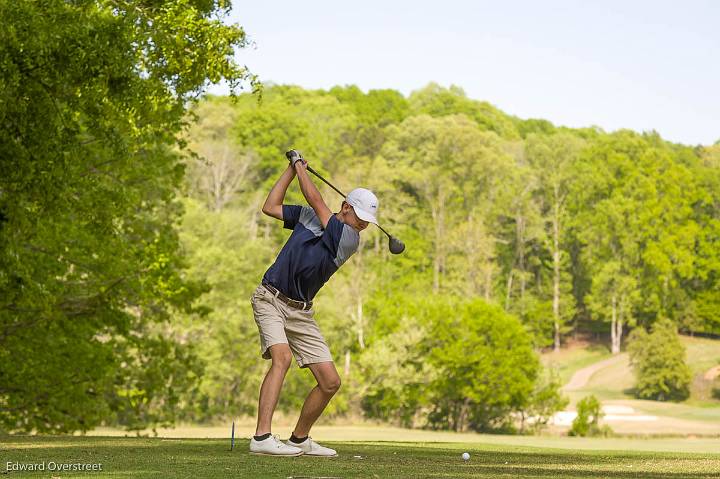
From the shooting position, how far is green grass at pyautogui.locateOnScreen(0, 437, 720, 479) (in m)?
7.58

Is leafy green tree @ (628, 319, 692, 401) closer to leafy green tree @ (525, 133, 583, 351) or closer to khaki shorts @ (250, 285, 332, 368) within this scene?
leafy green tree @ (525, 133, 583, 351)

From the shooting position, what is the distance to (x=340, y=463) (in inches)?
335

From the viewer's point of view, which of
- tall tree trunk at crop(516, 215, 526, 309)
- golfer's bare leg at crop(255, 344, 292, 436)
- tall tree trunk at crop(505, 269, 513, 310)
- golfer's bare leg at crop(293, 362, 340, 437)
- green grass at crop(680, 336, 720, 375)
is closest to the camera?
golfer's bare leg at crop(255, 344, 292, 436)

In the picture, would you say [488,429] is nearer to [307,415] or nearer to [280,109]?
[307,415]

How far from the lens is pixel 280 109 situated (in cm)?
9506

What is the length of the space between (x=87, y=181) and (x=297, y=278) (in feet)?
28.1

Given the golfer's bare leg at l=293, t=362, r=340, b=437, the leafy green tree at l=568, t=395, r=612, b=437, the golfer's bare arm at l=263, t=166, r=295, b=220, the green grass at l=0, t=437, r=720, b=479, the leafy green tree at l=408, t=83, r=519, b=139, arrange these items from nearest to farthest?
1. the green grass at l=0, t=437, r=720, b=479
2. the golfer's bare arm at l=263, t=166, r=295, b=220
3. the golfer's bare leg at l=293, t=362, r=340, b=437
4. the leafy green tree at l=568, t=395, r=612, b=437
5. the leafy green tree at l=408, t=83, r=519, b=139

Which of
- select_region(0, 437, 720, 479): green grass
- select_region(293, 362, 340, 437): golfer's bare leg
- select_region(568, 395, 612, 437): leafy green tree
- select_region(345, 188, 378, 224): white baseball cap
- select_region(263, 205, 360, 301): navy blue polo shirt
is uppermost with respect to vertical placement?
select_region(345, 188, 378, 224): white baseball cap

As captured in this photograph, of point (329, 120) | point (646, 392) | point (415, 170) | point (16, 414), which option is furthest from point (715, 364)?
point (16, 414)

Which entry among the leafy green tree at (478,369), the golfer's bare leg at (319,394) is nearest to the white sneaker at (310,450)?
the golfer's bare leg at (319,394)

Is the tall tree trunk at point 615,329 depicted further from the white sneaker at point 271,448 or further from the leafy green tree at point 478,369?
the white sneaker at point 271,448

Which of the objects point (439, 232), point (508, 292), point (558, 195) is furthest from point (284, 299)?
point (558, 195)

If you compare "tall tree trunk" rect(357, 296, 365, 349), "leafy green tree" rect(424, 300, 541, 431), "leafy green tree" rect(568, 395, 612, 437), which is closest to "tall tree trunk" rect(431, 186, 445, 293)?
"tall tree trunk" rect(357, 296, 365, 349)

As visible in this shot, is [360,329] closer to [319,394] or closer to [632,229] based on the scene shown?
[632,229]
